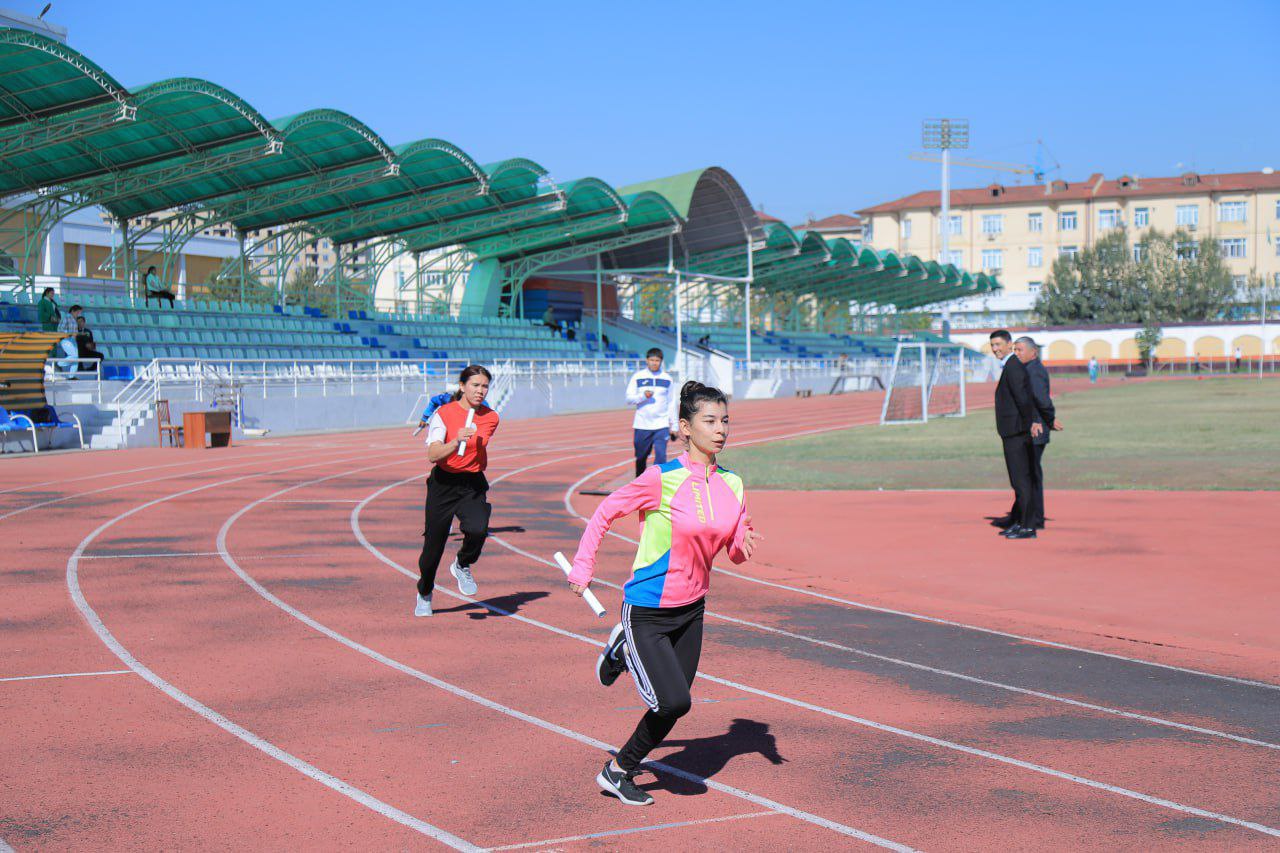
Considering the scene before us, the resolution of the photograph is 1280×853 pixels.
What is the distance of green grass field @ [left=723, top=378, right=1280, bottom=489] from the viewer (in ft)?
54.5

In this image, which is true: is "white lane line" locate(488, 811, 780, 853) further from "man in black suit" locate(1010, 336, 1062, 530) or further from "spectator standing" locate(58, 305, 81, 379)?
"spectator standing" locate(58, 305, 81, 379)

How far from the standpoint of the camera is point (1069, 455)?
2045cm

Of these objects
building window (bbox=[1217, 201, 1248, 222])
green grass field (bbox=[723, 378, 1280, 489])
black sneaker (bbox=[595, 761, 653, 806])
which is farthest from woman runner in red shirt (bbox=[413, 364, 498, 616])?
building window (bbox=[1217, 201, 1248, 222])

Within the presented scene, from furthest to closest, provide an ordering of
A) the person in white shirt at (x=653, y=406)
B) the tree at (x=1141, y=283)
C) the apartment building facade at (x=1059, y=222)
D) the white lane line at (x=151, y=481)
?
the apartment building facade at (x=1059, y=222) → the tree at (x=1141, y=283) → the white lane line at (x=151, y=481) → the person in white shirt at (x=653, y=406)

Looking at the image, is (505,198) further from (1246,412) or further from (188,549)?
(188,549)

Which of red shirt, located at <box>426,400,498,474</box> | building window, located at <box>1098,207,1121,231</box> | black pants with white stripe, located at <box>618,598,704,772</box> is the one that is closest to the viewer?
black pants with white stripe, located at <box>618,598,704,772</box>

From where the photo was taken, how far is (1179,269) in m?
93.3

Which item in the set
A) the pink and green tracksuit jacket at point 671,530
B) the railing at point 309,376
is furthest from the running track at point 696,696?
the railing at point 309,376

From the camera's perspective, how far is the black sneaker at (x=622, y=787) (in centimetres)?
479

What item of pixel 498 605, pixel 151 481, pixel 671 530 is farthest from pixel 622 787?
pixel 151 481

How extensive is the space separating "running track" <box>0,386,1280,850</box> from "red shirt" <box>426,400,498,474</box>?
1104 millimetres

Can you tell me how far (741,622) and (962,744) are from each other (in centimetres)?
296

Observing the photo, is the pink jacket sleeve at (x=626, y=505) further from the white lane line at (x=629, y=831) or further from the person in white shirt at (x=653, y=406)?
the person in white shirt at (x=653, y=406)

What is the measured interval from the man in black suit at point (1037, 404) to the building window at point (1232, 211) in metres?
107
